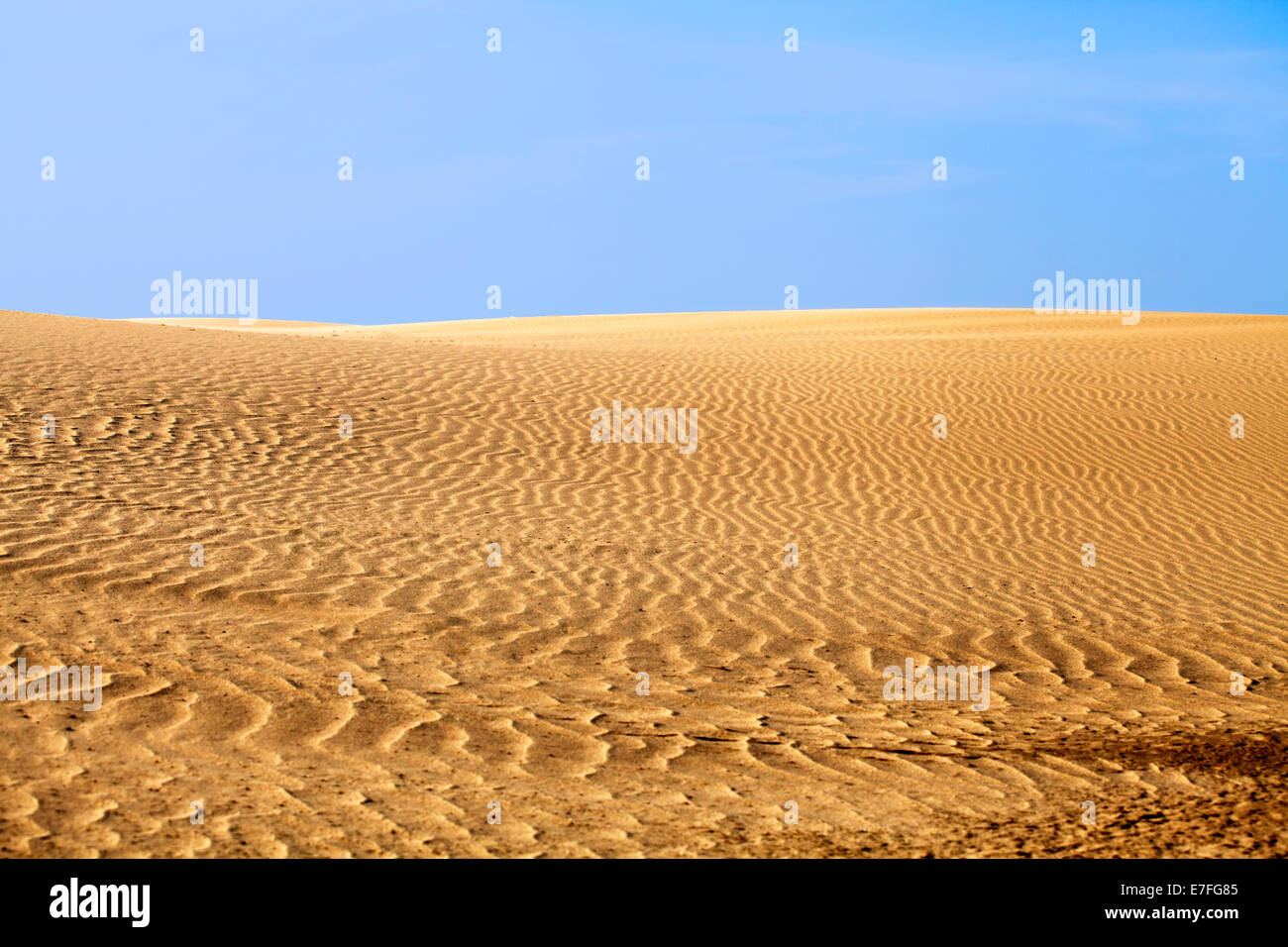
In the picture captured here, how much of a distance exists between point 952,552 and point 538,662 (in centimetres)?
469

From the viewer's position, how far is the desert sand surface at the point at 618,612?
14.0 ft

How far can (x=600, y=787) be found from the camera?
4527 mm

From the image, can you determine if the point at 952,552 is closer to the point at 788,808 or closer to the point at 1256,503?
the point at 1256,503

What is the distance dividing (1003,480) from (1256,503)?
253 centimetres

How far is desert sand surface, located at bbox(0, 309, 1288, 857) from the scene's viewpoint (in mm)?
4270

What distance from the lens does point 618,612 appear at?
7.39 m

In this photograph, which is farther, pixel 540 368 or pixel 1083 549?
pixel 540 368
